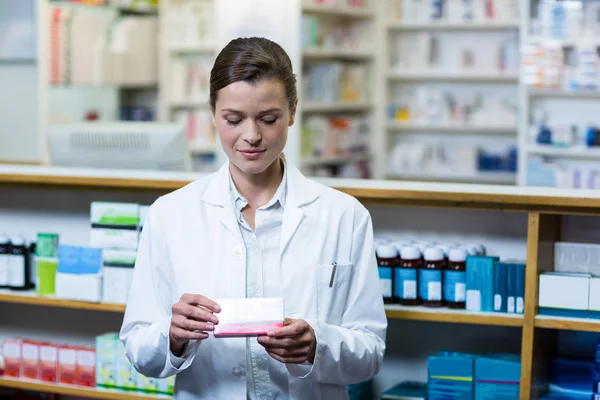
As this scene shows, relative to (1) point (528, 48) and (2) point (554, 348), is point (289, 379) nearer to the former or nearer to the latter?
(2) point (554, 348)

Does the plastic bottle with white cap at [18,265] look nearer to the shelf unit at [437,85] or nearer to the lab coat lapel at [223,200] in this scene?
the lab coat lapel at [223,200]

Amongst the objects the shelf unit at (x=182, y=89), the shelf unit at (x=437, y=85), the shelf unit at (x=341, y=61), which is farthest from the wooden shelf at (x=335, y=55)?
the shelf unit at (x=182, y=89)

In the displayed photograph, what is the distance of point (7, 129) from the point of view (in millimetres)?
6379

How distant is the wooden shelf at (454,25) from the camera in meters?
6.97

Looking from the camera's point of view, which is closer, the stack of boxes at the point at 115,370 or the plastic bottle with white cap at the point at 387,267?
the plastic bottle with white cap at the point at 387,267

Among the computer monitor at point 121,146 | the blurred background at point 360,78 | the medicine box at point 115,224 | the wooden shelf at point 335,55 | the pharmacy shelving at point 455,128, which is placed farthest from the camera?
the pharmacy shelving at point 455,128

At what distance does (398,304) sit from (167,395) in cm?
85

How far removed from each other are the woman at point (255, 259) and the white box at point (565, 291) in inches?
30.9

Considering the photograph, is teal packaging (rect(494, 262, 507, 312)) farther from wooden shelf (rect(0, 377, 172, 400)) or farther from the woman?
wooden shelf (rect(0, 377, 172, 400))

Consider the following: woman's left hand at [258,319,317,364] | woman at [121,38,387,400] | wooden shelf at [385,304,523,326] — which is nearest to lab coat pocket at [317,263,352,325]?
woman at [121,38,387,400]

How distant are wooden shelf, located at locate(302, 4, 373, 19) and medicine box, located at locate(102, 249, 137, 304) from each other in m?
3.76

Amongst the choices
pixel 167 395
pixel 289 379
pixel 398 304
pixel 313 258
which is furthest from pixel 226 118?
pixel 167 395

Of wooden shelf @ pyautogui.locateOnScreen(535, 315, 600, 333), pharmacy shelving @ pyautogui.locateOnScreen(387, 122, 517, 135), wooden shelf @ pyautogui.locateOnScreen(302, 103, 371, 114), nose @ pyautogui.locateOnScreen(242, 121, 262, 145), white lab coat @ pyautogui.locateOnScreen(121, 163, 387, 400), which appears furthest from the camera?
pharmacy shelving @ pyautogui.locateOnScreen(387, 122, 517, 135)

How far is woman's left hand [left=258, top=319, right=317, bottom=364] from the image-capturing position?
1.83 m
